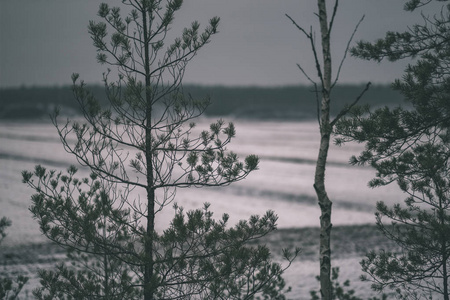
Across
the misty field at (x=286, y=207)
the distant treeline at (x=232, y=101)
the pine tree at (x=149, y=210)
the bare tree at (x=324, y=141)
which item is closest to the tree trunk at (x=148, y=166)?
the pine tree at (x=149, y=210)

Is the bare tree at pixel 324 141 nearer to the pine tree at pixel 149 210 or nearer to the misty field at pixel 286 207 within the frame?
the pine tree at pixel 149 210

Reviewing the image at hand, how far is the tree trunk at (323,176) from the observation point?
5477 mm

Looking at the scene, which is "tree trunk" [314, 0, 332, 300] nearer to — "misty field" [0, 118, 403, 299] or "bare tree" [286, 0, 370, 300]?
"bare tree" [286, 0, 370, 300]

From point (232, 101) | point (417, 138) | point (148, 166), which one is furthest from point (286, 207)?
point (232, 101)

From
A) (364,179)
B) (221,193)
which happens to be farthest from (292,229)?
(364,179)

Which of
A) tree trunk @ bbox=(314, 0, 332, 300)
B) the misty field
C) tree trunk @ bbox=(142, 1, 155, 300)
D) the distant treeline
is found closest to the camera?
tree trunk @ bbox=(314, 0, 332, 300)

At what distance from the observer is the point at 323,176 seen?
18.9ft

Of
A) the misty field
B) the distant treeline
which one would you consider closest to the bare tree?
the misty field

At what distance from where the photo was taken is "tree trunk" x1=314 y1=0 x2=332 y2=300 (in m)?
5.48

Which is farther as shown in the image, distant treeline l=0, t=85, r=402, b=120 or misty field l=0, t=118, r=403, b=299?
distant treeline l=0, t=85, r=402, b=120

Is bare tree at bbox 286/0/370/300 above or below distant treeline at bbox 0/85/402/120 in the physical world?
below

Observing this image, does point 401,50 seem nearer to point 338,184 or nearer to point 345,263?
point 345,263

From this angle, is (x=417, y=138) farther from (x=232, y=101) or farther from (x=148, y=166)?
(x=232, y=101)

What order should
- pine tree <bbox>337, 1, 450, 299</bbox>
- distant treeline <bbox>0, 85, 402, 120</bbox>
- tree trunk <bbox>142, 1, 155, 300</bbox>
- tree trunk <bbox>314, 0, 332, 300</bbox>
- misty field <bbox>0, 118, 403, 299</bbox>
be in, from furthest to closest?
1. distant treeline <bbox>0, 85, 402, 120</bbox>
2. misty field <bbox>0, 118, 403, 299</bbox>
3. pine tree <bbox>337, 1, 450, 299</bbox>
4. tree trunk <bbox>142, 1, 155, 300</bbox>
5. tree trunk <bbox>314, 0, 332, 300</bbox>
